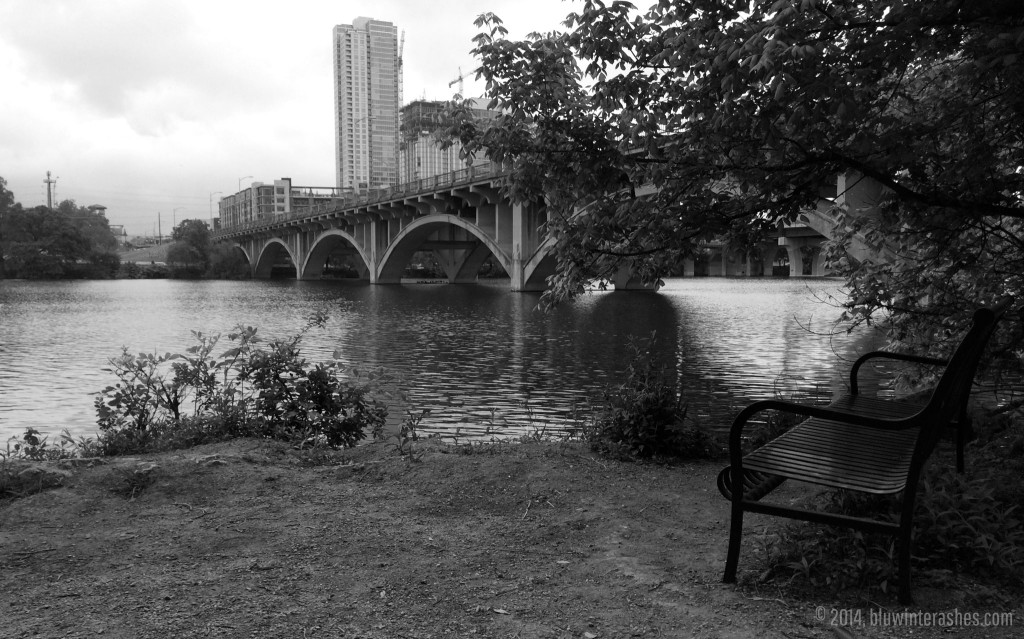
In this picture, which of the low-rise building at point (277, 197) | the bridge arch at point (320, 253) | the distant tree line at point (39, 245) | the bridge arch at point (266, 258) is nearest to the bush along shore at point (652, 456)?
the bridge arch at point (320, 253)

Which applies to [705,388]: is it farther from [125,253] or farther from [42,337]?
[125,253]

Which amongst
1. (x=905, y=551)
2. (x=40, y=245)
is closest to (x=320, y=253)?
(x=40, y=245)

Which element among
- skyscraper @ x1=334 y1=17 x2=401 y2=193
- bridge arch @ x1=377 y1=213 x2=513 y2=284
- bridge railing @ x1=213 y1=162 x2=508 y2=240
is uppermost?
skyscraper @ x1=334 y1=17 x2=401 y2=193

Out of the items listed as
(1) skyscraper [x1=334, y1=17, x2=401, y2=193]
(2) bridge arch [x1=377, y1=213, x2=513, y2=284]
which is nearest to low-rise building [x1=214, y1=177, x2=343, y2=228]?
(1) skyscraper [x1=334, y1=17, x2=401, y2=193]

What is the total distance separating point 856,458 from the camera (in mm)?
3125

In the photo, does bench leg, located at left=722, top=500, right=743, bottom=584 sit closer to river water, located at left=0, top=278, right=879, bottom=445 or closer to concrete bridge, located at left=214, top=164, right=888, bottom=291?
river water, located at left=0, top=278, right=879, bottom=445

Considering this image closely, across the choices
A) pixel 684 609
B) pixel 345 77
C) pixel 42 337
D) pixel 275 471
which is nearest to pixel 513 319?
pixel 42 337

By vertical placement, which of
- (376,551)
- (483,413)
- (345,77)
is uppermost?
(345,77)

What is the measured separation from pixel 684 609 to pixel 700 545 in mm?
681

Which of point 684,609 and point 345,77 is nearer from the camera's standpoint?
point 684,609

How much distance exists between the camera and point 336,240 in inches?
3103

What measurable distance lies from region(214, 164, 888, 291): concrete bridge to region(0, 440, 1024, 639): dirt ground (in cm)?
1433

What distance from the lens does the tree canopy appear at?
3879 mm

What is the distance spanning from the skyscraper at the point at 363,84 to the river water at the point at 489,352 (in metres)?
100
